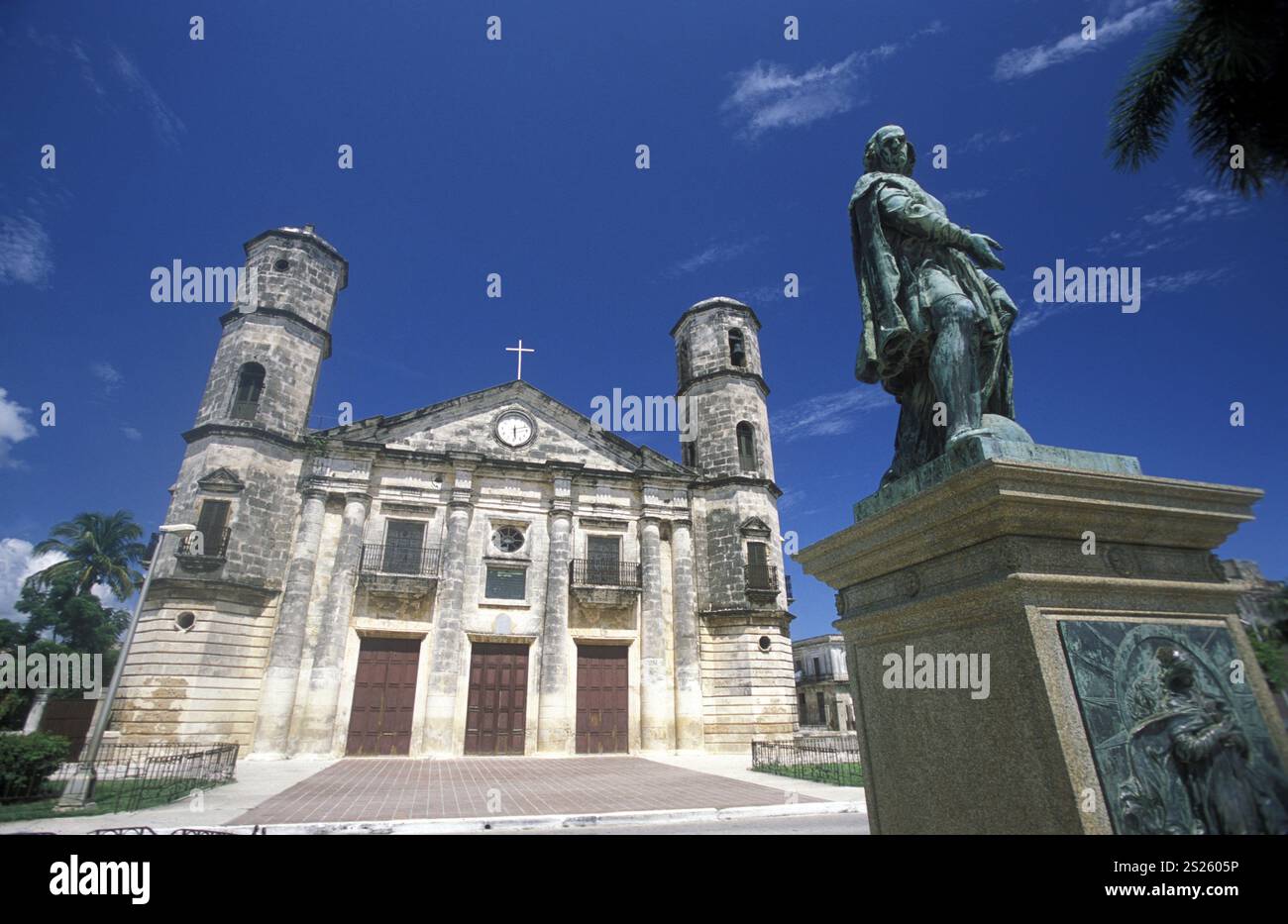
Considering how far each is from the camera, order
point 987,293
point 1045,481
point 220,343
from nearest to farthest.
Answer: point 1045,481 < point 987,293 < point 220,343

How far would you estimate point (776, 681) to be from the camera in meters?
19.3

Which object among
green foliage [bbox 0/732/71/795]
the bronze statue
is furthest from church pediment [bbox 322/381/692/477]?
the bronze statue

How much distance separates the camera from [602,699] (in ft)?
61.7

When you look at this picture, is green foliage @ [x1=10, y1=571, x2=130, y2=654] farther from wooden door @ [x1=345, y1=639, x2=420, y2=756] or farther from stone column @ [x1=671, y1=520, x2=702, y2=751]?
stone column @ [x1=671, y1=520, x2=702, y2=751]

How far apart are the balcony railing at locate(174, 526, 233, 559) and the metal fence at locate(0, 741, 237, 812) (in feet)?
15.0

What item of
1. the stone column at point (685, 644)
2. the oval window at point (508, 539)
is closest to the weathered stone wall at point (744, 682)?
the stone column at point (685, 644)

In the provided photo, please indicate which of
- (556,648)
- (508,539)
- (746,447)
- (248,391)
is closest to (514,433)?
(508,539)

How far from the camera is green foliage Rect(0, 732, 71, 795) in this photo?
30.1ft

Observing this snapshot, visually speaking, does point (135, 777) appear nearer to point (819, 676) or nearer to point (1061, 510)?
point (1061, 510)

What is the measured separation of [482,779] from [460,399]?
12801mm

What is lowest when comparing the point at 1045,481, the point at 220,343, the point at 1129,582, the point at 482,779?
the point at 482,779
